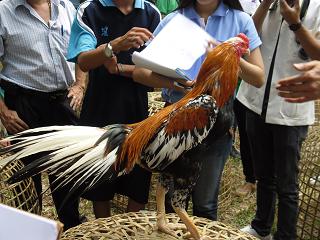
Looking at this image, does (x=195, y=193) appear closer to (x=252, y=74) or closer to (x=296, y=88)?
(x=252, y=74)

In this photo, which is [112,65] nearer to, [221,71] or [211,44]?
[211,44]

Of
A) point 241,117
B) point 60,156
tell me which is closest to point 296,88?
point 60,156

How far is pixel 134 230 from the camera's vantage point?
1603mm

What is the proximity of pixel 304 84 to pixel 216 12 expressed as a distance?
0.53m

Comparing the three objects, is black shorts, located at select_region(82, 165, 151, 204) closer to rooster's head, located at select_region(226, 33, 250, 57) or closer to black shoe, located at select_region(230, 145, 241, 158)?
rooster's head, located at select_region(226, 33, 250, 57)

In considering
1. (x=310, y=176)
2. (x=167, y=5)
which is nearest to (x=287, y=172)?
(x=310, y=176)

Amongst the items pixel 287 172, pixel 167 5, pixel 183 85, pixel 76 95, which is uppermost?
pixel 167 5

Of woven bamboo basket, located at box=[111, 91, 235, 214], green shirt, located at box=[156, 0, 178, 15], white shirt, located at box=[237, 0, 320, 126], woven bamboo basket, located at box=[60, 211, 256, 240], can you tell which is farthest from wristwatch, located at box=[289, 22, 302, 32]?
green shirt, located at box=[156, 0, 178, 15]

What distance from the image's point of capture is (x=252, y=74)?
1673 millimetres

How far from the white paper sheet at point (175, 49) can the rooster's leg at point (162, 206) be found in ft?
1.26

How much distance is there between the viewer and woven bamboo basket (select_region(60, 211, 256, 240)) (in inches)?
60.9

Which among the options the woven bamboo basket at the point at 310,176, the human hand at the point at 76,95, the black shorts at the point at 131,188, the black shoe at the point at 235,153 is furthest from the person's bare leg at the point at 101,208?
the black shoe at the point at 235,153

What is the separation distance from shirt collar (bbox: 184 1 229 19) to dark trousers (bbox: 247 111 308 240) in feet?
2.32

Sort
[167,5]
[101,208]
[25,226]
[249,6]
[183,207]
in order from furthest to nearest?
[167,5], [249,6], [101,208], [183,207], [25,226]
